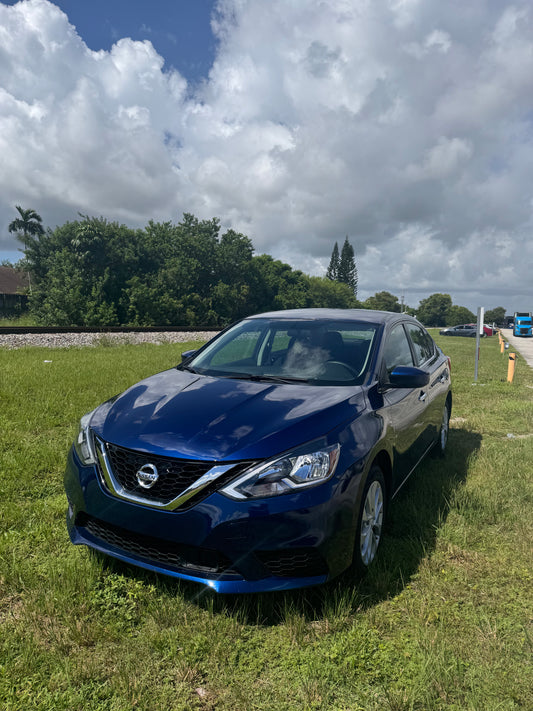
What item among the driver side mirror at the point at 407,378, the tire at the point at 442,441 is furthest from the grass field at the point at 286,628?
the tire at the point at 442,441

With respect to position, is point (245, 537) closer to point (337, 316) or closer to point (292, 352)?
point (292, 352)

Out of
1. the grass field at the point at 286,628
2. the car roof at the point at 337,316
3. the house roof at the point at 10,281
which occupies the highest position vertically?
the house roof at the point at 10,281

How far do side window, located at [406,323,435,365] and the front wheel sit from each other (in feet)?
6.20

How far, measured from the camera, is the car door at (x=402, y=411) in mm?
3434

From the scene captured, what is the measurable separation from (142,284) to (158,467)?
4577 cm

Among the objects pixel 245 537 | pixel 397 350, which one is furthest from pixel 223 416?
pixel 397 350

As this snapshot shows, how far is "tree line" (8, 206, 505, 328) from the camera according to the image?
41.8 meters

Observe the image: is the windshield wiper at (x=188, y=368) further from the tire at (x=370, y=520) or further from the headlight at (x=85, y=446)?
the tire at (x=370, y=520)

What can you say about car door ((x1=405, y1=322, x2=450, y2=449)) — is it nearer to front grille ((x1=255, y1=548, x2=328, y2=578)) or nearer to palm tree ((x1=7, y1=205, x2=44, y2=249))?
front grille ((x1=255, y1=548, x2=328, y2=578))

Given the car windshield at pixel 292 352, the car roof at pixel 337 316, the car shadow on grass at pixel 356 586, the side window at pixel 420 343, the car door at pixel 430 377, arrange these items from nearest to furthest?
the car shadow on grass at pixel 356 586
the car windshield at pixel 292 352
the car roof at pixel 337 316
the car door at pixel 430 377
the side window at pixel 420 343

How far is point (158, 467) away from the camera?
2.47 meters

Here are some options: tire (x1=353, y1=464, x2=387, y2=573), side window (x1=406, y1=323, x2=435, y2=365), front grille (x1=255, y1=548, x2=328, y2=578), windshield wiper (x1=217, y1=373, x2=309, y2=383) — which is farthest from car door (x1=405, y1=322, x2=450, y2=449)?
front grille (x1=255, y1=548, x2=328, y2=578)

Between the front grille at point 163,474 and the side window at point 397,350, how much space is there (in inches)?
73.9

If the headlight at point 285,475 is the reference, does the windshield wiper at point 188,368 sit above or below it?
above
